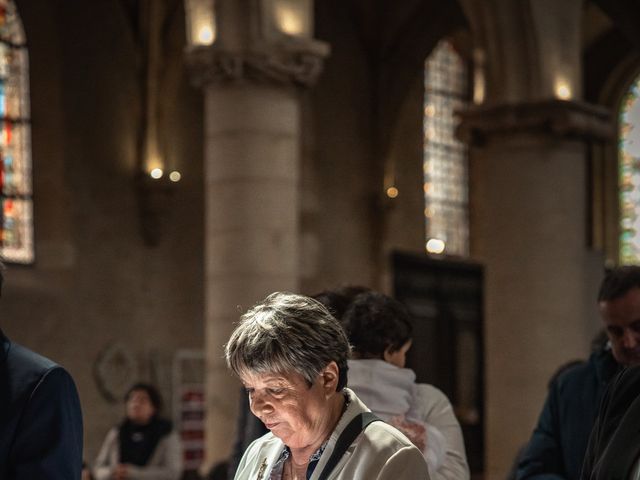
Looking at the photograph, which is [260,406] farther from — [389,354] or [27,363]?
[389,354]

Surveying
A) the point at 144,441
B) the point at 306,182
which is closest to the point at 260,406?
the point at 144,441

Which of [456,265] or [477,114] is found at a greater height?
[477,114]

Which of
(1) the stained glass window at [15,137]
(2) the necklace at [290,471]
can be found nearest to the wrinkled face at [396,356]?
(2) the necklace at [290,471]

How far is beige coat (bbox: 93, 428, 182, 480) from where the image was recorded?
7.91 metres

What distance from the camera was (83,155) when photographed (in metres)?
A: 14.6

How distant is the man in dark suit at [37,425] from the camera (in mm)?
2915

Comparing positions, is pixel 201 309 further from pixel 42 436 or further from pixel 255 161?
pixel 42 436

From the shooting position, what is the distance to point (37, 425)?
2936 mm

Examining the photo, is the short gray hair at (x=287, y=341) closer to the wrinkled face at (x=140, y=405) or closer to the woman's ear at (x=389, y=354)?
the woman's ear at (x=389, y=354)

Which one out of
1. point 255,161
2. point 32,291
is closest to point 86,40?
point 32,291

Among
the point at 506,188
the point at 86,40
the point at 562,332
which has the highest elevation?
the point at 86,40

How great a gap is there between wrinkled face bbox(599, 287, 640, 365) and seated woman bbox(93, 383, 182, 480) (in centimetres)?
457

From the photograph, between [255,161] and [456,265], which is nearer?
[255,161]

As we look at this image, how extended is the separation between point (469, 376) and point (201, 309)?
522cm
